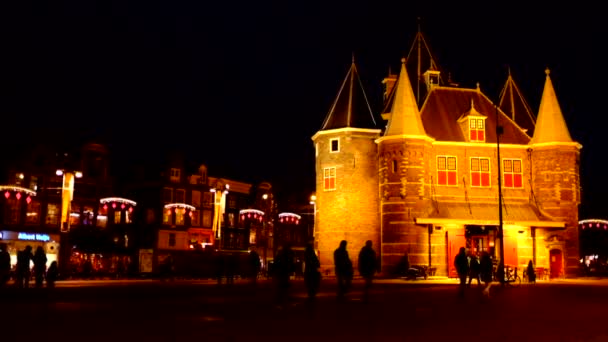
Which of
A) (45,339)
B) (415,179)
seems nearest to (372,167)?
(415,179)

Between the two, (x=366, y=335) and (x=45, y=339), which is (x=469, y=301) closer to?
(x=366, y=335)

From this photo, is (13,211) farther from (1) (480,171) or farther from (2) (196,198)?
(1) (480,171)

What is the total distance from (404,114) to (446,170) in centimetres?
485

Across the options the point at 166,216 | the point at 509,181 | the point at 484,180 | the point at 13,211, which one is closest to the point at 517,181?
the point at 509,181

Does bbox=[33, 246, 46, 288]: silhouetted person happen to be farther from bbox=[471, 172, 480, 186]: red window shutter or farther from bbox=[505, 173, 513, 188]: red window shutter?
bbox=[505, 173, 513, 188]: red window shutter

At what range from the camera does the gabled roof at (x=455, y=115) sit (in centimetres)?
4681

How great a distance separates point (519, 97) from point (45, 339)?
1889 inches

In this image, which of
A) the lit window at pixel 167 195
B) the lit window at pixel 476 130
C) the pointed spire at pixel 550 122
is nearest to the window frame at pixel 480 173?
the lit window at pixel 476 130

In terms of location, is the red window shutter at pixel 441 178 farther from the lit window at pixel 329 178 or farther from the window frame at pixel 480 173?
the lit window at pixel 329 178

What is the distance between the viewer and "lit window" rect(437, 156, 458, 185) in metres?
45.8

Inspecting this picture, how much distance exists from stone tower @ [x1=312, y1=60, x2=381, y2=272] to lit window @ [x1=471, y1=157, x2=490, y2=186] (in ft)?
22.3

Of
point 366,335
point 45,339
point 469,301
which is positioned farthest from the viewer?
point 469,301

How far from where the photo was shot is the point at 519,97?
172ft

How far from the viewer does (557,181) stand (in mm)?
45562
